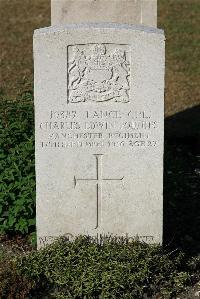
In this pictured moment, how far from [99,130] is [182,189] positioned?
2.35m

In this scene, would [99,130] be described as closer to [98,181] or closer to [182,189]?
[98,181]

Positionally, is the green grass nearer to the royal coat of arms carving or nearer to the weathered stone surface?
the royal coat of arms carving

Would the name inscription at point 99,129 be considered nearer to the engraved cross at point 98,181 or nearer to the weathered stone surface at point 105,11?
the engraved cross at point 98,181

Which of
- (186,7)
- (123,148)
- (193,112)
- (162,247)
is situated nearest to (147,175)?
(123,148)

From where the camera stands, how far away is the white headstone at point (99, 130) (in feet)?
16.8

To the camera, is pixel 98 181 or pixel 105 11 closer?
pixel 98 181

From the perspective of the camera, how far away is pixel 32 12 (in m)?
14.5

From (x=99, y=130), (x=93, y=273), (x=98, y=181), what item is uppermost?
(x=99, y=130)

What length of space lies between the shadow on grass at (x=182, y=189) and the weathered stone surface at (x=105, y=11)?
1677 mm

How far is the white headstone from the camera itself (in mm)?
5105

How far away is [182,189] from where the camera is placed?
7383mm

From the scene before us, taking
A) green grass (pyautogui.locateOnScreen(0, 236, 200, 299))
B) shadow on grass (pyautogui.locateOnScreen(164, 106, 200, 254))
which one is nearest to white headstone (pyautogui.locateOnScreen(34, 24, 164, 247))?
green grass (pyautogui.locateOnScreen(0, 236, 200, 299))

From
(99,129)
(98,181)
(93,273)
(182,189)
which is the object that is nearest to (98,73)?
(99,129)

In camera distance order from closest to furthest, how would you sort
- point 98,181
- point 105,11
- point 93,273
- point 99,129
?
point 93,273
point 99,129
point 98,181
point 105,11
